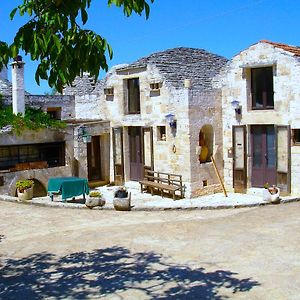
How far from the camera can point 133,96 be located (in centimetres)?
1953

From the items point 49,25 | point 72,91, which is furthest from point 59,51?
point 72,91

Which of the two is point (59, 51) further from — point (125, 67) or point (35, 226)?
point (125, 67)

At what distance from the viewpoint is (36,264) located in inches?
374

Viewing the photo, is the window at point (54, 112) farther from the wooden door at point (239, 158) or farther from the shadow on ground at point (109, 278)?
the shadow on ground at point (109, 278)

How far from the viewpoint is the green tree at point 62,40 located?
180 inches

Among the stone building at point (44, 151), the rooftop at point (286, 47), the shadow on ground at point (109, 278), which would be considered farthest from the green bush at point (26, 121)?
the shadow on ground at point (109, 278)

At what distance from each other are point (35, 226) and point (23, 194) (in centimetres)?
378

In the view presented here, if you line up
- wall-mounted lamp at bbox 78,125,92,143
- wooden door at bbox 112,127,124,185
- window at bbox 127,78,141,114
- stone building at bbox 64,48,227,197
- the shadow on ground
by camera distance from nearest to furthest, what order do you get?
1. the shadow on ground
2. stone building at bbox 64,48,227,197
3. window at bbox 127,78,141,114
4. wall-mounted lamp at bbox 78,125,92,143
5. wooden door at bbox 112,127,124,185

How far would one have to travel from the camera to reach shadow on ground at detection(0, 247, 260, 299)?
→ 7.74m

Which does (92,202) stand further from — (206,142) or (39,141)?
(206,142)

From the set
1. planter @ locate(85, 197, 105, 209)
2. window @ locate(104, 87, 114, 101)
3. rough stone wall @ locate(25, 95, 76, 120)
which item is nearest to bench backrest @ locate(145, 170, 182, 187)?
planter @ locate(85, 197, 105, 209)

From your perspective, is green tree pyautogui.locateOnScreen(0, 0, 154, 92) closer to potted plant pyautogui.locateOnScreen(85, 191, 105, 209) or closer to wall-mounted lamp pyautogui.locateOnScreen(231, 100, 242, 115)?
potted plant pyautogui.locateOnScreen(85, 191, 105, 209)

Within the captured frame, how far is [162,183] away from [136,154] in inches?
83.3

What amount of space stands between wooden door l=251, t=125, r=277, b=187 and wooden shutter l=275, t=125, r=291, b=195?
0.90 ft
